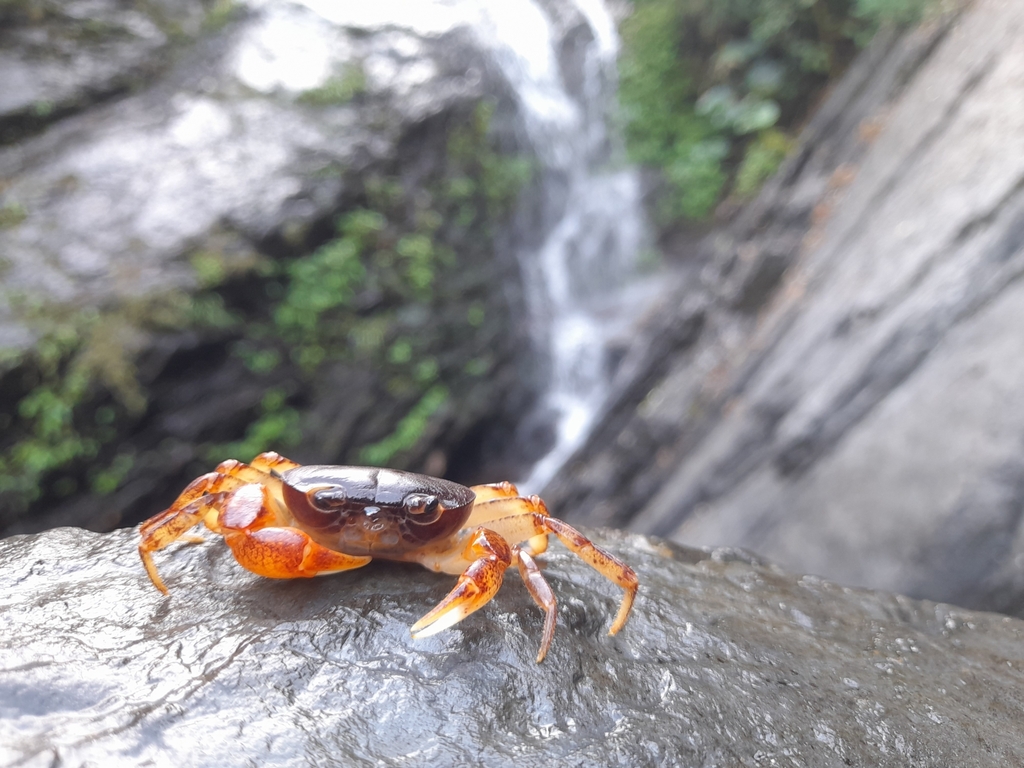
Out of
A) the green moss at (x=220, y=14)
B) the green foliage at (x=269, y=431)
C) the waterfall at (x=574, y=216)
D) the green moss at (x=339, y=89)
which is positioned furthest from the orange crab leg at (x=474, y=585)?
the green moss at (x=220, y=14)

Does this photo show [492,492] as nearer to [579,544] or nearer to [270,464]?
[579,544]

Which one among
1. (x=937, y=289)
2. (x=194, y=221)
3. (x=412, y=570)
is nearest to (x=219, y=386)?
(x=194, y=221)

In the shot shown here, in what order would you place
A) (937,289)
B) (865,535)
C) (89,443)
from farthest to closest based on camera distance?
(89,443) < (937,289) < (865,535)

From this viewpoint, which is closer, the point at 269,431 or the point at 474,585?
the point at 474,585

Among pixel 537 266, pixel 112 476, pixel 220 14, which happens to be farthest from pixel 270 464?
pixel 220 14

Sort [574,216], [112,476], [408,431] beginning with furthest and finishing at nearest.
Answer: [574,216] < [408,431] < [112,476]

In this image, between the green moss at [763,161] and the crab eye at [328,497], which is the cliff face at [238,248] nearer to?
the green moss at [763,161]

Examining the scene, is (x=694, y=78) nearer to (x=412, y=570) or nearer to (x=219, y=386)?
(x=219, y=386)
